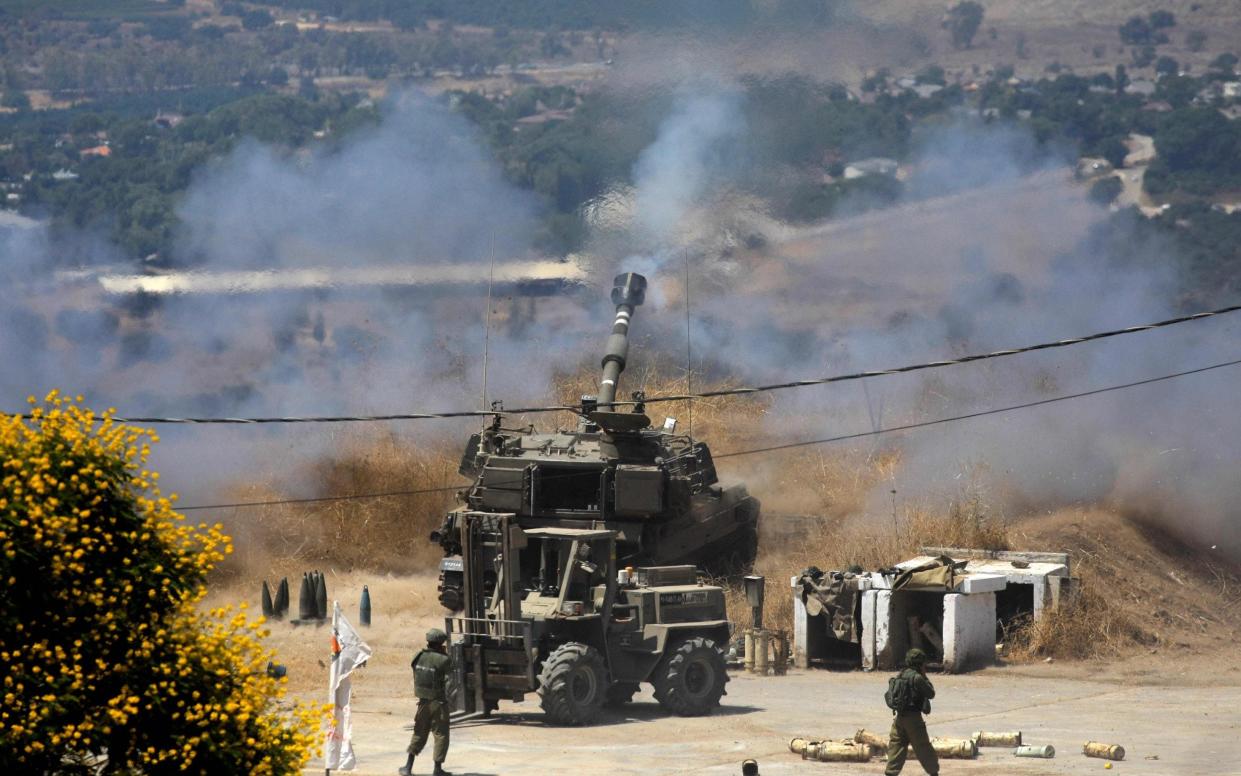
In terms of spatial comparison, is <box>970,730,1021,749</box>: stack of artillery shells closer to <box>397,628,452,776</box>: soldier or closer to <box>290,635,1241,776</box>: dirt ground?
<box>290,635,1241,776</box>: dirt ground

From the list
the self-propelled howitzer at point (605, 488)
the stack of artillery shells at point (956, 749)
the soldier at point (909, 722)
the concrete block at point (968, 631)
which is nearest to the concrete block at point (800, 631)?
the concrete block at point (968, 631)

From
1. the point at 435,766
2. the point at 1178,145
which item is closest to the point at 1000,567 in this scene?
the point at 435,766

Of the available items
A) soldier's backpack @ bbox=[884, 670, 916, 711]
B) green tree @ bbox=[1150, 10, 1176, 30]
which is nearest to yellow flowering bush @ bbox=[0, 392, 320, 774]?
soldier's backpack @ bbox=[884, 670, 916, 711]

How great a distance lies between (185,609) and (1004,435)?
28848 millimetres

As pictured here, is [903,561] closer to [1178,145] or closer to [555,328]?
[555,328]

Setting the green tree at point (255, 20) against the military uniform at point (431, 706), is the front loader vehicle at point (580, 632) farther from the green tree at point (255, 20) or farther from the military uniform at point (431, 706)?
the green tree at point (255, 20)

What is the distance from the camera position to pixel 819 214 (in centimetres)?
5009

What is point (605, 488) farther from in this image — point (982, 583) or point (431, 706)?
point (431, 706)

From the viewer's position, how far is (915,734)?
1966cm

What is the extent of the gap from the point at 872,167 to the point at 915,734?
5100cm

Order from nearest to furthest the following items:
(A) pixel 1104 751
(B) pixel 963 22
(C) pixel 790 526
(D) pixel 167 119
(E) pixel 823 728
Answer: (A) pixel 1104 751
(E) pixel 823 728
(C) pixel 790 526
(B) pixel 963 22
(D) pixel 167 119

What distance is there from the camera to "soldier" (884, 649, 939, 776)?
19594 mm

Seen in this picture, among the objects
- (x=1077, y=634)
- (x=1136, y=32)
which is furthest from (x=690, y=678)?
(x=1136, y=32)

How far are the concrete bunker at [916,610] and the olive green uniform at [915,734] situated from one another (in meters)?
8.96
